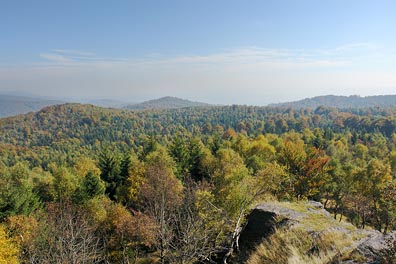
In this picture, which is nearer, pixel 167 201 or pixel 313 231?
pixel 313 231

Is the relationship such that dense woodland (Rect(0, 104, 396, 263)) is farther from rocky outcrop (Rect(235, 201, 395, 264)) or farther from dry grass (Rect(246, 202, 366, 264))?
dry grass (Rect(246, 202, 366, 264))

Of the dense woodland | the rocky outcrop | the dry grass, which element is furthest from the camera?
the dense woodland

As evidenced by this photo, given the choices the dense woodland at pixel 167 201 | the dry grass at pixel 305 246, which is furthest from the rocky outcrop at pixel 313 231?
Result: the dense woodland at pixel 167 201

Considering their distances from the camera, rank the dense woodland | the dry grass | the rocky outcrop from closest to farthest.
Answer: the rocky outcrop → the dry grass → the dense woodland

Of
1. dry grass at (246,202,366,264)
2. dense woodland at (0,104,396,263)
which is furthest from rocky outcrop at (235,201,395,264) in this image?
dense woodland at (0,104,396,263)

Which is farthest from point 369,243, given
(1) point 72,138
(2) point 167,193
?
(1) point 72,138

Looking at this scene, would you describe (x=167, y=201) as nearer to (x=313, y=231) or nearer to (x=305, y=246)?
(x=313, y=231)

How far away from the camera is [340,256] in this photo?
26.6ft

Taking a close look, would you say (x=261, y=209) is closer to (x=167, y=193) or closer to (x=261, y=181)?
(x=261, y=181)

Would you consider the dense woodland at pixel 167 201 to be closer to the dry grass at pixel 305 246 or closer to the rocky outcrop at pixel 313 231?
the rocky outcrop at pixel 313 231

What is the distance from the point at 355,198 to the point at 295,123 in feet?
468

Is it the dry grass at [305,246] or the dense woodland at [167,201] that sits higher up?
the dry grass at [305,246]

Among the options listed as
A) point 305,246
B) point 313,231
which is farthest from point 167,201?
point 305,246

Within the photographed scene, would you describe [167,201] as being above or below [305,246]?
below
